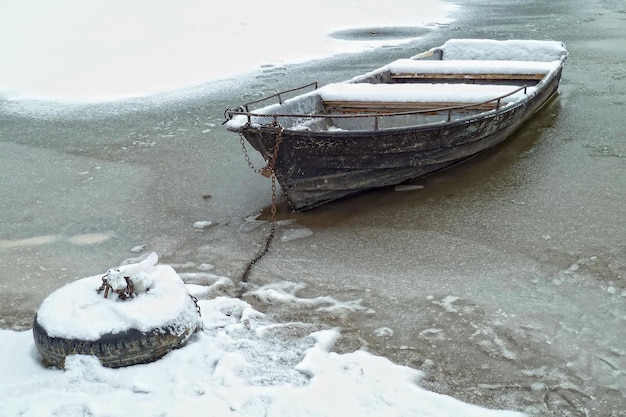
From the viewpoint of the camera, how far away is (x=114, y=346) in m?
4.34

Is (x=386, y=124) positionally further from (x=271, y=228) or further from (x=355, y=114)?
(x=271, y=228)

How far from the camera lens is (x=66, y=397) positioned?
4148 mm

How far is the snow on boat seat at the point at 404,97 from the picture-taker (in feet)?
28.1

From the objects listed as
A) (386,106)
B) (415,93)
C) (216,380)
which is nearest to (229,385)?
(216,380)

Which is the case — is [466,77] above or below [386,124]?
above

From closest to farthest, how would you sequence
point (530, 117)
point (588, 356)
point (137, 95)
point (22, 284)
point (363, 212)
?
point (588, 356) < point (22, 284) < point (363, 212) < point (530, 117) < point (137, 95)

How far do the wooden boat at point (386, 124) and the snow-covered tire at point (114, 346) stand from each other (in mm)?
3128

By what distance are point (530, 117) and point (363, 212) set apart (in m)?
4.75

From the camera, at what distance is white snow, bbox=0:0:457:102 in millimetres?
15141

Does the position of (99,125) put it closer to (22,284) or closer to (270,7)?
(22,284)

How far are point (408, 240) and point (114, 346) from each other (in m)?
3.58

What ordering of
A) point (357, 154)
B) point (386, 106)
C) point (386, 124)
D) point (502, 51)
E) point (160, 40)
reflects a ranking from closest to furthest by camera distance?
1. point (357, 154)
2. point (386, 106)
3. point (386, 124)
4. point (502, 51)
5. point (160, 40)

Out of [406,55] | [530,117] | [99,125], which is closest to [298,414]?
[530,117]

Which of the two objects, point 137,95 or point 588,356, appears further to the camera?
point 137,95
